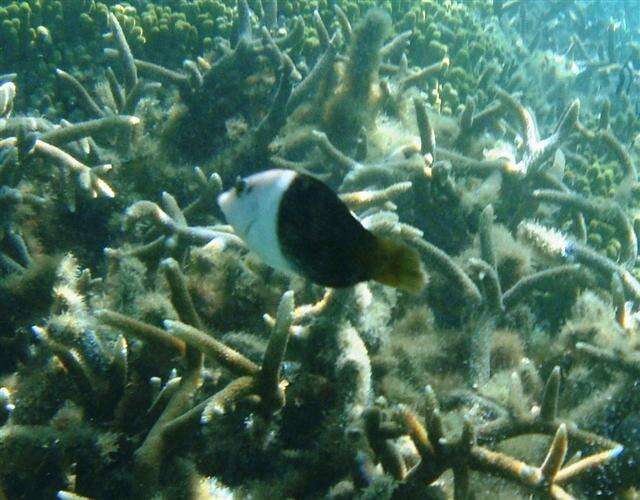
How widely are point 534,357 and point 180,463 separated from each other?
7.70 feet

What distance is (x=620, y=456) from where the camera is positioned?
274cm

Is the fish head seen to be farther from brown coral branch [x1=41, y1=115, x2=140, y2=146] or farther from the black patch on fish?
brown coral branch [x1=41, y1=115, x2=140, y2=146]

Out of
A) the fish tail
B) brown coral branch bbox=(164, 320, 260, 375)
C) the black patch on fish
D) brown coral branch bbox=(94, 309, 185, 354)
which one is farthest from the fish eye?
brown coral branch bbox=(94, 309, 185, 354)

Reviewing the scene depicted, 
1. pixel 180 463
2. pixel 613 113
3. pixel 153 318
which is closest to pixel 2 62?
pixel 153 318

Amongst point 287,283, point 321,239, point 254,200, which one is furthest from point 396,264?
point 287,283

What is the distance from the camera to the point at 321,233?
142cm

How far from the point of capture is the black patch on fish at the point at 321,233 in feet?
4.63

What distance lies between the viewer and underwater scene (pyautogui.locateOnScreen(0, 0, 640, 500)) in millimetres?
2486

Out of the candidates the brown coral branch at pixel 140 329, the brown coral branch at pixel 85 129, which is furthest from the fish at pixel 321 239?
the brown coral branch at pixel 85 129

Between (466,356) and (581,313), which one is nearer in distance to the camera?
(466,356)

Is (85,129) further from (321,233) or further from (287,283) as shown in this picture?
(321,233)

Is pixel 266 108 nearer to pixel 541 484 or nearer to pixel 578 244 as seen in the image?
pixel 578 244

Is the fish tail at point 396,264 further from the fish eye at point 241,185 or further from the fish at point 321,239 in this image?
the fish eye at point 241,185

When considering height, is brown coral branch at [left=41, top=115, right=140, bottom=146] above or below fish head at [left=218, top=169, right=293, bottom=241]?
below
